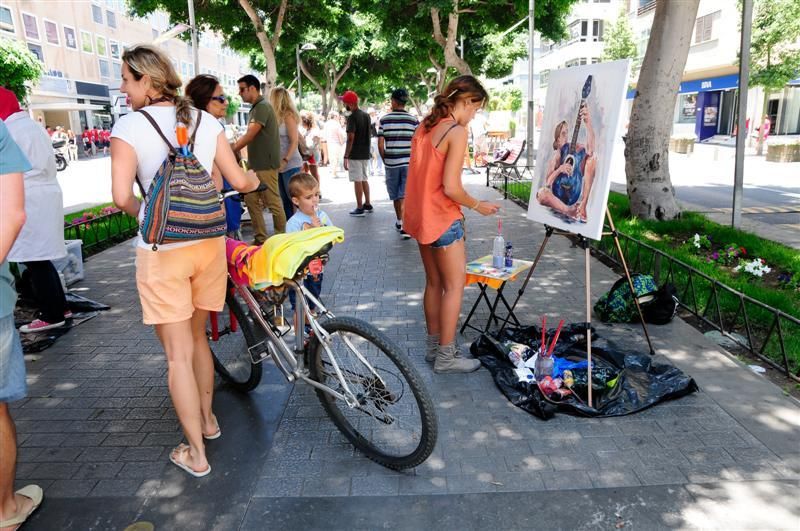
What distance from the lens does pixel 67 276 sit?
652 cm

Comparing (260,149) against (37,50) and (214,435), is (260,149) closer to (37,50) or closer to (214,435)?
(214,435)

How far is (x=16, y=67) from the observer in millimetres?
26297

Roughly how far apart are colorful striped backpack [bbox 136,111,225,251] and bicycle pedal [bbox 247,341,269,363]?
1091 millimetres

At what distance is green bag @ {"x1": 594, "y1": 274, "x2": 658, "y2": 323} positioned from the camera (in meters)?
5.04

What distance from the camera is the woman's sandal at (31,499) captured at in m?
2.73

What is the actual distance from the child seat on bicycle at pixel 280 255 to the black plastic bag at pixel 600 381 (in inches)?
62.3

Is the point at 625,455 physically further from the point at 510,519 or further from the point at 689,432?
the point at 510,519

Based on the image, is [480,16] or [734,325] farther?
[480,16]

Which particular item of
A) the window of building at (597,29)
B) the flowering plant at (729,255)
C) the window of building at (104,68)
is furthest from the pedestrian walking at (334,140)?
the window of building at (597,29)

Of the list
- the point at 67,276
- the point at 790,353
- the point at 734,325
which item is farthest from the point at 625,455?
the point at 67,276

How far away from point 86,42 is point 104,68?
3.36 meters

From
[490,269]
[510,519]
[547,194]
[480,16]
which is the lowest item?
[510,519]

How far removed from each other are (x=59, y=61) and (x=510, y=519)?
46097 millimetres

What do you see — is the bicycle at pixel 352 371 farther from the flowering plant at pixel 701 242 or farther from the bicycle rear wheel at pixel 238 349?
the flowering plant at pixel 701 242
